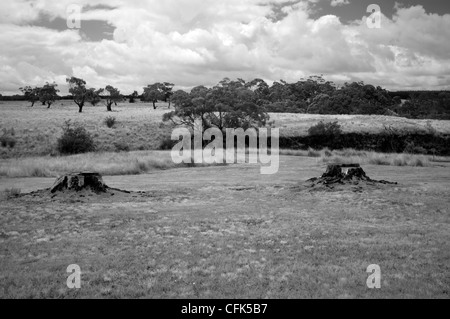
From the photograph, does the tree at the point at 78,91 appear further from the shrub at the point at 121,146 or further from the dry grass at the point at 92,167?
the dry grass at the point at 92,167

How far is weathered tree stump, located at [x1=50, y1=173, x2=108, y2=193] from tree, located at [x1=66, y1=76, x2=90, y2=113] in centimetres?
7282

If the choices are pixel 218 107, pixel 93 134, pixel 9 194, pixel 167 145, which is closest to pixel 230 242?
pixel 9 194

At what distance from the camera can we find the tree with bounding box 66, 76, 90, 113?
87.4m

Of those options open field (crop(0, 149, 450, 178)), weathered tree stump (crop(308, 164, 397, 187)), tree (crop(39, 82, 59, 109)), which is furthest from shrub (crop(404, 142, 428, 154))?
tree (crop(39, 82, 59, 109))

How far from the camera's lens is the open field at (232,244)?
23.4 feet

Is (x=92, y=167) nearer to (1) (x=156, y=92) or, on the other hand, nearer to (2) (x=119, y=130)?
(2) (x=119, y=130)

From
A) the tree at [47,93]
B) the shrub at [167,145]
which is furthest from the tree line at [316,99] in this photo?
the shrub at [167,145]

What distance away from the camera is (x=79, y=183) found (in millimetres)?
17422

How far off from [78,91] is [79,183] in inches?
2996

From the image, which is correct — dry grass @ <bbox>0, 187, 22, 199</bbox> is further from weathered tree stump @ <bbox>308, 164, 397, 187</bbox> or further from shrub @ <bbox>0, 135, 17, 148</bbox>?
shrub @ <bbox>0, 135, 17, 148</bbox>

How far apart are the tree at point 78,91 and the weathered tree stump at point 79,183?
72.8 m
